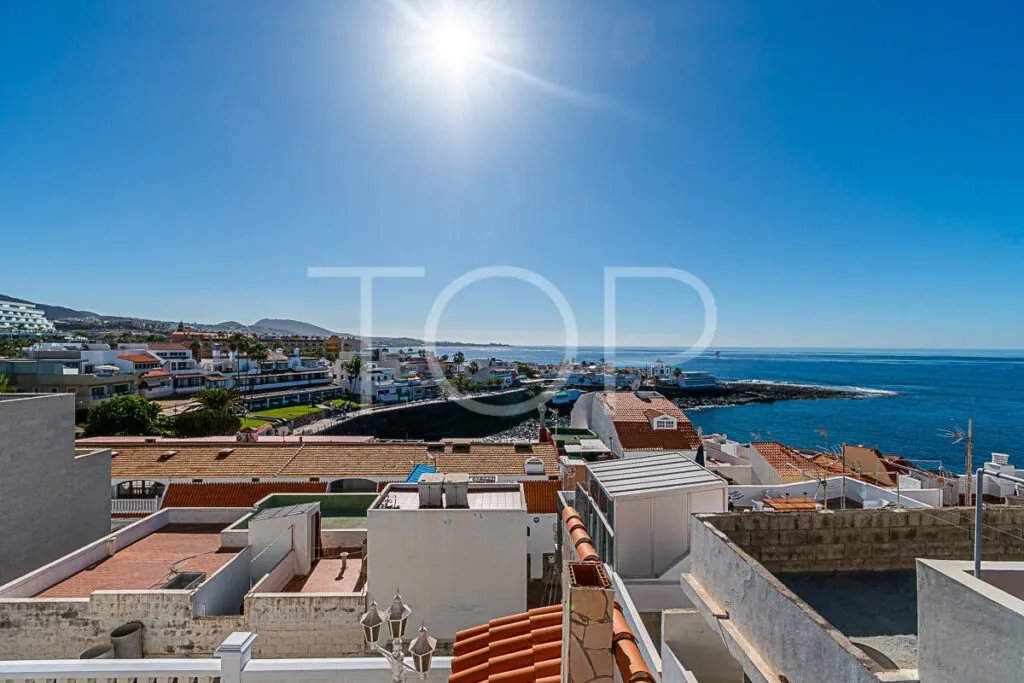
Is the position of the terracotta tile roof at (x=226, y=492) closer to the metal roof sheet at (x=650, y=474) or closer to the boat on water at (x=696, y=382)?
the metal roof sheet at (x=650, y=474)

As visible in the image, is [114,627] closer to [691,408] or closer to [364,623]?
[364,623]

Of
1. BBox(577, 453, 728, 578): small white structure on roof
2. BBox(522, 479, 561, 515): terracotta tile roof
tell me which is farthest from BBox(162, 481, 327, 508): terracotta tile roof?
BBox(577, 453, 728, 578): small white structure on roof

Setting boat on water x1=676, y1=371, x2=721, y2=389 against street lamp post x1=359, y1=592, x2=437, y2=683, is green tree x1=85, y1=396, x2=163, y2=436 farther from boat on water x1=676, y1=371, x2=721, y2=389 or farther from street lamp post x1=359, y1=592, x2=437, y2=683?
boat on water x1=676, y1=371, x2=721, y2=389

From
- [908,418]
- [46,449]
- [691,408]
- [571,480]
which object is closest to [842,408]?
[908,418]

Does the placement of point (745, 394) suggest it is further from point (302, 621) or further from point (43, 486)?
point (43, 486)

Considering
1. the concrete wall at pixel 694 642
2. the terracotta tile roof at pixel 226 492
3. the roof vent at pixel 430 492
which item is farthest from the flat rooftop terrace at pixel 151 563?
the concrete wall at pixel 694 642

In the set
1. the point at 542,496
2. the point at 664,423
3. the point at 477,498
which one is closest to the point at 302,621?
the point at 477,498
